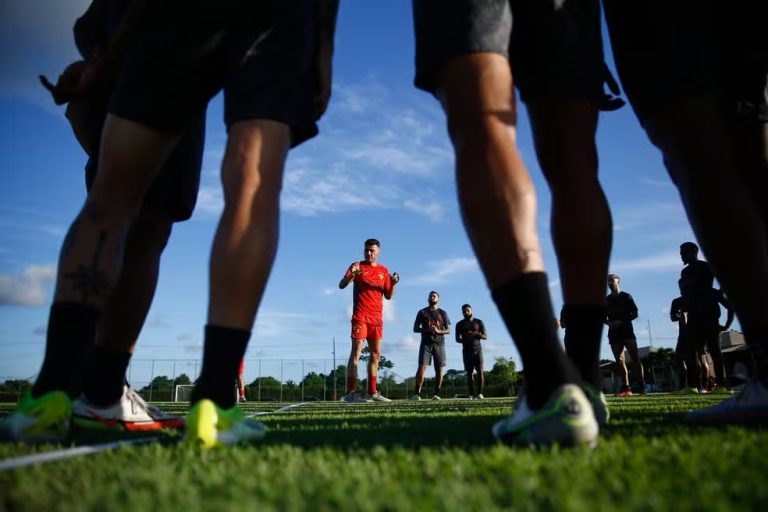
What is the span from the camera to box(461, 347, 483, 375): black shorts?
11.6 meters

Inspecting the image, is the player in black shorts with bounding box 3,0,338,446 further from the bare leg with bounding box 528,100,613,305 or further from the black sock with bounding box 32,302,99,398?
the bare leg with bounding box 528,100,613,305

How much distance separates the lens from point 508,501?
32.3 inches

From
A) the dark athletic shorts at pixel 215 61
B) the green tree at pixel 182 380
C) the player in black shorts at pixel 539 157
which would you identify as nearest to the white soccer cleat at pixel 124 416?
the dark athletic shorts at pixel 215 61

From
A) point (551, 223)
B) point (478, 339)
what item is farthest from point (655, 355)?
point (551, 223)

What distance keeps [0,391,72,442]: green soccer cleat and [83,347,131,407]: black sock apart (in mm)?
552

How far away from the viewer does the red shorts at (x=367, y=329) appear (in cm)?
892

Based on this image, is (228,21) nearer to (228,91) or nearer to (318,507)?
(228,91)

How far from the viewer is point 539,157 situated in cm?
208

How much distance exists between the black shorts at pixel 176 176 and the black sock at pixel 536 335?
1.72 meters

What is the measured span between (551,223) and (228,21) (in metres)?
1.40

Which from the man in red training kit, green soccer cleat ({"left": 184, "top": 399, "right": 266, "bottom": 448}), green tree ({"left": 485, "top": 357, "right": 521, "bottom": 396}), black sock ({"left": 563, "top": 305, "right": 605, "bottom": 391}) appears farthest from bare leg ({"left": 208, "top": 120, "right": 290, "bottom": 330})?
green tree ({"left": 485, "top": 357, "right": 521, "bottom": 396})

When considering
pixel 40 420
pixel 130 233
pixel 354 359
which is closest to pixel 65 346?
pixel 40 420

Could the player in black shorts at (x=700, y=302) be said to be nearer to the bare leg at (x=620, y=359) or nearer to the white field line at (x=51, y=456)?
the bare leg at (x=620, y=359)

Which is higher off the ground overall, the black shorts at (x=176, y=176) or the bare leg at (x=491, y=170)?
the black shorts at (x=176, y=176)
